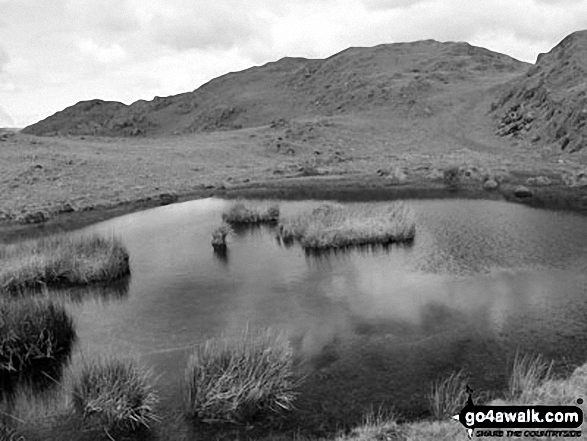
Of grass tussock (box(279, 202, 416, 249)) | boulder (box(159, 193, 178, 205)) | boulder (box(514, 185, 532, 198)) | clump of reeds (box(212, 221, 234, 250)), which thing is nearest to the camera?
grass tussock (box(279, 202, 416, 249))

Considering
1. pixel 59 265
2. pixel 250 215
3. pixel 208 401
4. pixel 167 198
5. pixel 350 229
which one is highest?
pixel 167 198

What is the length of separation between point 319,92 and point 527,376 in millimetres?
111692

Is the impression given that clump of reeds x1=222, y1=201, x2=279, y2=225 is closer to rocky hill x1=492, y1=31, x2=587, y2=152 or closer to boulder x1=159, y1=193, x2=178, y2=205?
boulder x1=159, y1=193, x2=178, y2=205

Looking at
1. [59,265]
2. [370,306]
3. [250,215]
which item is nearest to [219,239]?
[250,215]

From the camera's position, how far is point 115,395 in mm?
13078

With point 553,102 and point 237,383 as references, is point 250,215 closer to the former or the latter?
point 237,383

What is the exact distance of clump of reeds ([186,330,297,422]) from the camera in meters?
13.3

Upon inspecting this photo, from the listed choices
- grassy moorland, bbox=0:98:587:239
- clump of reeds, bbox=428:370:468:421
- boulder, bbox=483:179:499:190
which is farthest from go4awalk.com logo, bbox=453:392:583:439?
boulder, bbox=483:179:499:190

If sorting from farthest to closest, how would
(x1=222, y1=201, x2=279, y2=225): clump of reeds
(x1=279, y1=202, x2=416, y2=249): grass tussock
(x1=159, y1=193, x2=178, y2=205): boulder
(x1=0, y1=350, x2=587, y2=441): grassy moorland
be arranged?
(x1=159, y1=193, x2=178, y2=205): boulder, (x1=222, y1=201, x2=279, y2=225): clump of reeds, (x1=279, y1=202, x2=416, y2=249): grass tussock, (x1=0, y1=350, x2=587, y2=441): grassy moorland

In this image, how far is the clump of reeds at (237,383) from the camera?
13.3 meters

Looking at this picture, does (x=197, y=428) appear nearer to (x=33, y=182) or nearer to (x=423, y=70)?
(x=33, y=182)

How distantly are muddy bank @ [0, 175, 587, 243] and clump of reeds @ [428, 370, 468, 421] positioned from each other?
23565mm

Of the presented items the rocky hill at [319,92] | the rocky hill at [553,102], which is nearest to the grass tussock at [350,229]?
the rocky hill at [553,102]

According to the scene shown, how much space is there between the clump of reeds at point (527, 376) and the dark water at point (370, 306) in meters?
0.44
